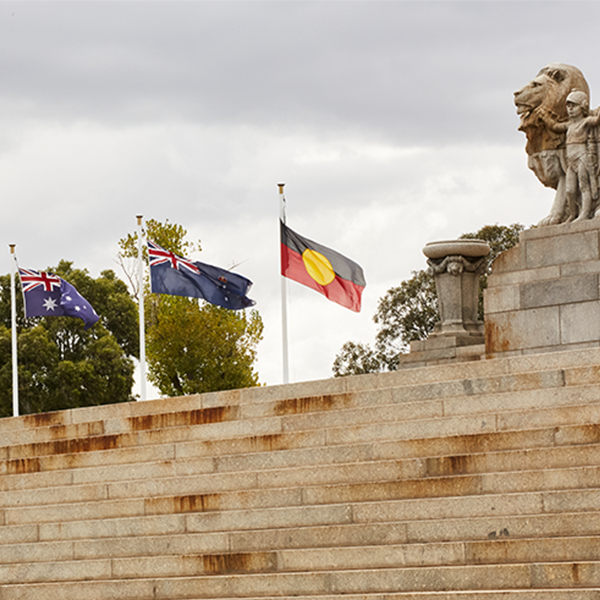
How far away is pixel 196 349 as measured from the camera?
Result: 33938 millimetres

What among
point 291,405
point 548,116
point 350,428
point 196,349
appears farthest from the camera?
point 196,349

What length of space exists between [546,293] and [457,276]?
4.15 metres

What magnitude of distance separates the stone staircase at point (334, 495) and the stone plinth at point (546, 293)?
3.28 meters

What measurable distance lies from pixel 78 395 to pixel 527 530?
30.6m

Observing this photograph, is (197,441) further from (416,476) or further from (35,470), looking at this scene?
(416,476)

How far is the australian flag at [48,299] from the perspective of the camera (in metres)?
20.6

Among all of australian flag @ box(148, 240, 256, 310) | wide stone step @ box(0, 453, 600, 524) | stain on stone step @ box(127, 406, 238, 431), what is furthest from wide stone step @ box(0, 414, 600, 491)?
australian flag @ box(148, 240, 256, 310)

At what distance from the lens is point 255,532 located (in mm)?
9273

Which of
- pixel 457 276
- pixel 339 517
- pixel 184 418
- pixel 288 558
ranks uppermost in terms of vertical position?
pixel 457 276

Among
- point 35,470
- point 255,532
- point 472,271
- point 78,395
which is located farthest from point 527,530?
point 78,395

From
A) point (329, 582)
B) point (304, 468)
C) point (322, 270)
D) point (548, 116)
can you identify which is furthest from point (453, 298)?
point (329, 582)

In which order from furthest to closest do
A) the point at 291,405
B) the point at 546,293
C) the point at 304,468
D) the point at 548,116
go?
the point at 548,116 → the point at 546,293 → the point at 291,405 → the point at 304,468

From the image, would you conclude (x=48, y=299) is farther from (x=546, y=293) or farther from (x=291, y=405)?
(x=291, y=405)

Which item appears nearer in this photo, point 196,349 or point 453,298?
point 453,298
